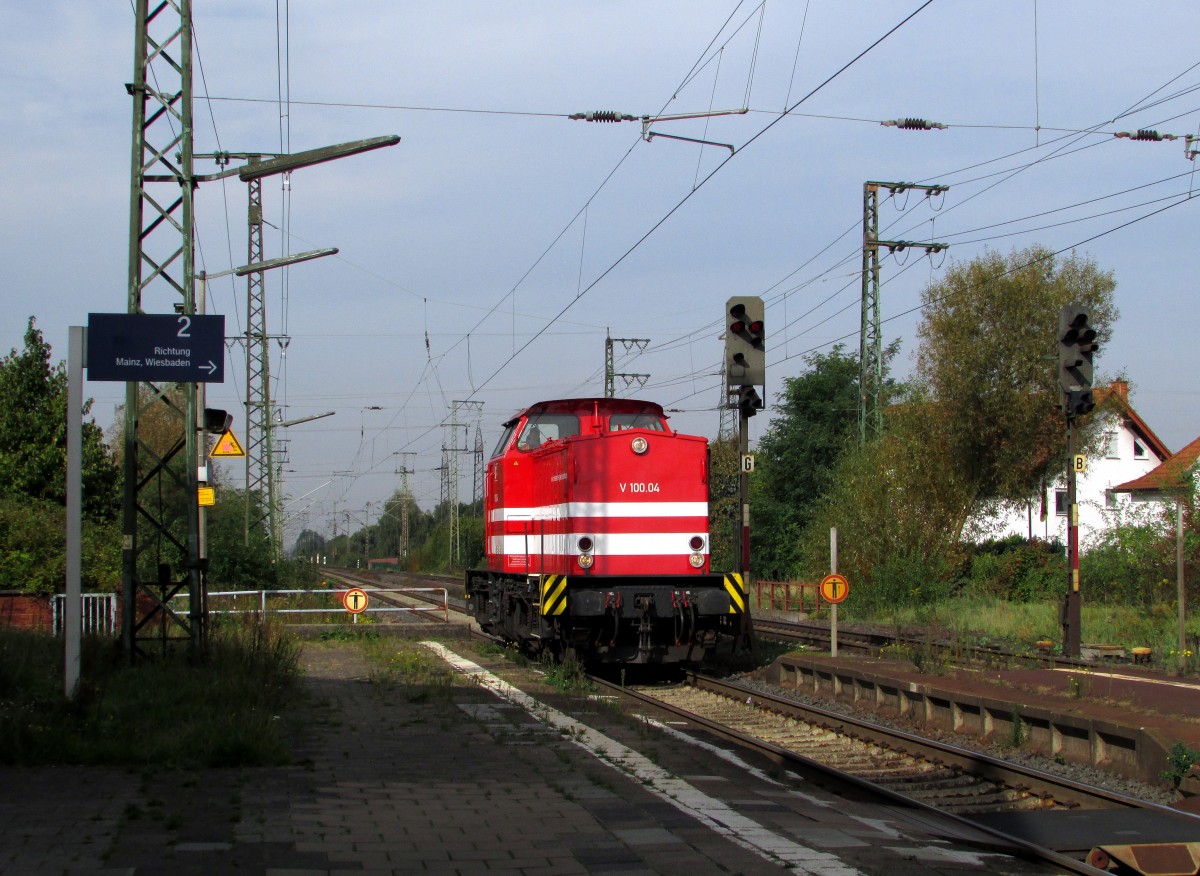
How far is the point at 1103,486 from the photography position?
5447 centimetres

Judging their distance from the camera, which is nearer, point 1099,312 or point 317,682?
point 317,682

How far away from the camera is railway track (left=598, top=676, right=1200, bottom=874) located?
7770 millimetres

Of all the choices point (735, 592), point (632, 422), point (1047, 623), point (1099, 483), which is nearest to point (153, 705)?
point (735, 592)

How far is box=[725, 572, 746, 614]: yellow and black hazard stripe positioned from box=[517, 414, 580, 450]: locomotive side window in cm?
317

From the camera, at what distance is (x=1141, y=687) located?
44.7 ft

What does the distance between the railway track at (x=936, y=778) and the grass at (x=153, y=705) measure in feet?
15.0

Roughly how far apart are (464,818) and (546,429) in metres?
10.8

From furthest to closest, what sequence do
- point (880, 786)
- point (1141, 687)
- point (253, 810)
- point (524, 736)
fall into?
point (1141, 687)
point (524, 736)
point (880, 786)
point (253, 810)

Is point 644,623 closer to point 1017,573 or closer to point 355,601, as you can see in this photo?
point 355,601

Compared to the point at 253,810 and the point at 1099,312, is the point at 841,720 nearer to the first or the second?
the point at 253,810

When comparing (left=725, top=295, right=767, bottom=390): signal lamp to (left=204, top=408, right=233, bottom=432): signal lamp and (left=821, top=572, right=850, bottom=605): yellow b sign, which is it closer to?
(left=821, top=572, right=850, bottom=605): yellow b sign

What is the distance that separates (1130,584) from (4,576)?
79.3ft

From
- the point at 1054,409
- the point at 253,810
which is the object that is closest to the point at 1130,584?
the point at 1054,409

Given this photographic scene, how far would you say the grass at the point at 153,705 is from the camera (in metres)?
8.62
